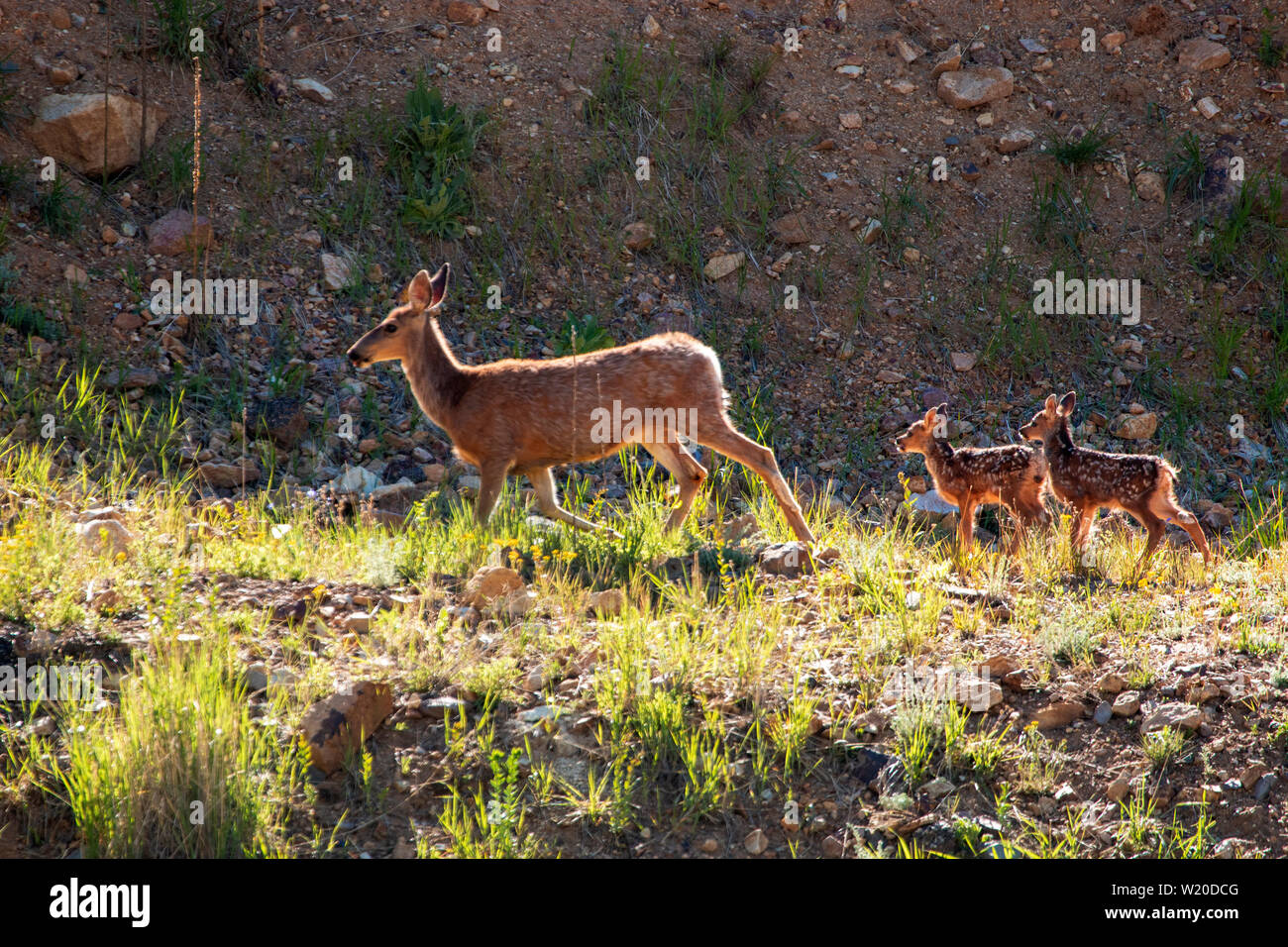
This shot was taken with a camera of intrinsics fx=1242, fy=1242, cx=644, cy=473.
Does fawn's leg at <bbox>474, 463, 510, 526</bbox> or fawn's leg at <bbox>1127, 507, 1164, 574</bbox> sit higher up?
fawn's leg at <bbox>474, 463, 510, 526</bbox>

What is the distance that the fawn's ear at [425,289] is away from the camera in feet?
31.8

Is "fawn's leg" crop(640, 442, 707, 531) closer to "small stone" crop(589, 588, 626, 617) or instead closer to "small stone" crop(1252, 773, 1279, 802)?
"small stone" crop(589, 588, 626, 617)

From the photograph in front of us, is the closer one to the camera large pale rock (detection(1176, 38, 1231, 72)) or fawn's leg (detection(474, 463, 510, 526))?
fawn's leg (detection(474, 463, 510, 526))

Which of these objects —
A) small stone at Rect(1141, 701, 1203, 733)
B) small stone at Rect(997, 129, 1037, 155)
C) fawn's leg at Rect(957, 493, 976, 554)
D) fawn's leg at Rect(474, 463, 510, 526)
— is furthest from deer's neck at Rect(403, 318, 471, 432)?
small stone at Rect(997, 129, 1037, 155)

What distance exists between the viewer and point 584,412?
9.02 m

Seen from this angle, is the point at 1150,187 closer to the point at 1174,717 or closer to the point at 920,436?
the point at 920,436

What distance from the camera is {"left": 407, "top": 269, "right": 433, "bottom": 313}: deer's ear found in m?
9.68

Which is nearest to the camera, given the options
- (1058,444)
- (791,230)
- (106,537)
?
(106,537)

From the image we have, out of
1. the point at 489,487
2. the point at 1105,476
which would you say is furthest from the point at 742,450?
the point at 1105,476

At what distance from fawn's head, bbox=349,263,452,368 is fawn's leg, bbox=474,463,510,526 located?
1.26 meters

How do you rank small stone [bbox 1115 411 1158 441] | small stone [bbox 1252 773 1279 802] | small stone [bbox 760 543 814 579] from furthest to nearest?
small stone [bbox 1115 411 1158 441] < small stone [bbox 760 543 814 579] < small stone [bbox 1252 773 1279 802]

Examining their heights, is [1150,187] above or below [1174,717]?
above

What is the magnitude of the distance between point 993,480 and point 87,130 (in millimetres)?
9441
